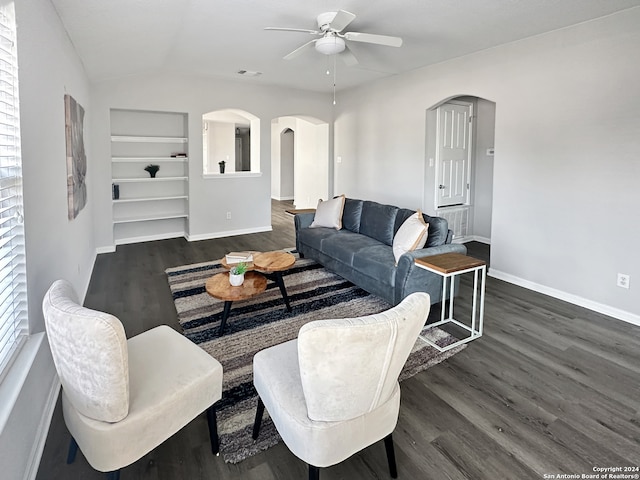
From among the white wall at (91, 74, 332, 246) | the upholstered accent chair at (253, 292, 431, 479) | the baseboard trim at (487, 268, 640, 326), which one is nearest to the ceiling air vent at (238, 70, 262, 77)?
the white wall at (91, 74, 332, 246)

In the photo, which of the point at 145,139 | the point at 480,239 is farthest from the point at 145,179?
the point at 480,239

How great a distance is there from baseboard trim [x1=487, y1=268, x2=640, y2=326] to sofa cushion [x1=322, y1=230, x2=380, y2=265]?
161 cm

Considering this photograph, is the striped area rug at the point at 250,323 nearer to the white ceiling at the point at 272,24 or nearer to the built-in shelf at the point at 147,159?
the built-in shelf at the point at 147,159

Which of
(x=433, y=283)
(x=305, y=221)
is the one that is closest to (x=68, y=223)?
(x=305, y=221)

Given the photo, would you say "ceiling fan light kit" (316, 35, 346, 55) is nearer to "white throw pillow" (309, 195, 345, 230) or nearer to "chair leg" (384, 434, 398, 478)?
"white throw pillow" (309, 195, 345, 230)

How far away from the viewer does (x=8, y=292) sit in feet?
5.67

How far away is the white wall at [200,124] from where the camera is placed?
220 inches

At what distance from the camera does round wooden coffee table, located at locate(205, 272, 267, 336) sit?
3.03 meters

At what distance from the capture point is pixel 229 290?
10.2 ft

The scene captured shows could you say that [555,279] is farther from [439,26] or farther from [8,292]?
[8,292]

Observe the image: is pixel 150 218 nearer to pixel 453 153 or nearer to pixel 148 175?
pixel 148 175

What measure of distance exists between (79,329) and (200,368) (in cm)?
58

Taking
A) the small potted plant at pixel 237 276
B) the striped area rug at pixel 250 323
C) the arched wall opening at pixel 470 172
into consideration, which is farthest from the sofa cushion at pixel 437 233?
the arched wall opening at pixel 470 172

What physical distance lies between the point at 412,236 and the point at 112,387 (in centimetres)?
271
